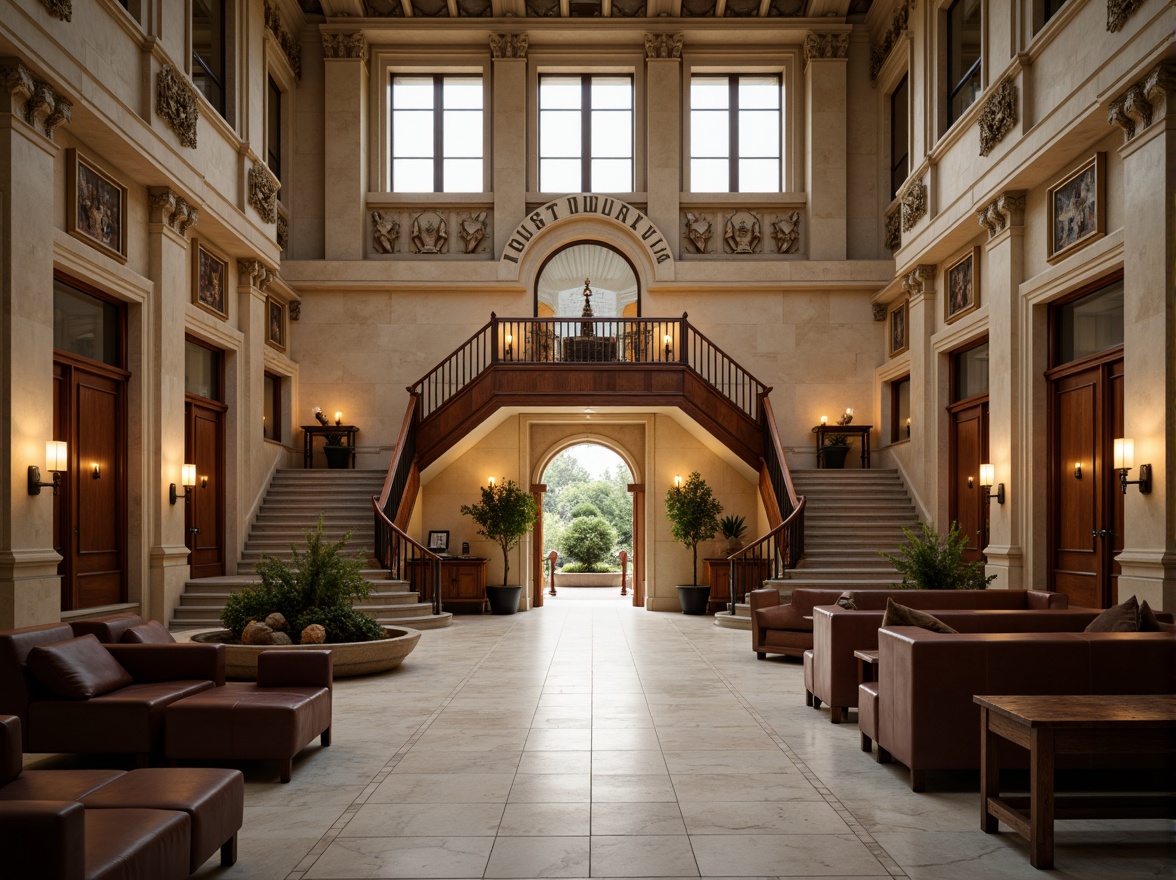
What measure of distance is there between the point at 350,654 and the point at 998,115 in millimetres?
9360

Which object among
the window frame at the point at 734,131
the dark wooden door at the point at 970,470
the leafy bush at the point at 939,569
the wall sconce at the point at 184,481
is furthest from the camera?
the window frame at the point at 734,131

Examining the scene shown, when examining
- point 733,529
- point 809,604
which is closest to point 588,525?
point 733,529

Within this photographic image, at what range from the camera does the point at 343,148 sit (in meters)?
18.1

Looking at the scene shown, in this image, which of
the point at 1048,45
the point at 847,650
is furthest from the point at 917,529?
the point at 847,650

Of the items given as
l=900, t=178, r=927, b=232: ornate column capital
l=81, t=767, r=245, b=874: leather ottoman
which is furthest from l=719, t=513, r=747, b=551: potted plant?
l=81, t=767, r=245, b=874: leather ottoman

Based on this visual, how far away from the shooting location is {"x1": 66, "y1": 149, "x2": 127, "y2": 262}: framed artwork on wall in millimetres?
9812

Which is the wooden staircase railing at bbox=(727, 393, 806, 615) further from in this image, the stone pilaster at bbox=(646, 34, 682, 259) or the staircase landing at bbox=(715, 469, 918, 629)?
the stone pilaster at bbox=(646, 34, 682, 259)

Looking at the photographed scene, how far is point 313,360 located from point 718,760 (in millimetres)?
13756

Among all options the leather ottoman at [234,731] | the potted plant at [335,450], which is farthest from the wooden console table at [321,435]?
the leather ottoman at [234,731]

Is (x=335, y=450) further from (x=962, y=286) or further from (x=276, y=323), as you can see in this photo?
(x=962, y=286)

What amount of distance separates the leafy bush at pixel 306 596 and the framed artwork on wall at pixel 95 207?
3998 mm

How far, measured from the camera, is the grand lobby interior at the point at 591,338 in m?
5.52

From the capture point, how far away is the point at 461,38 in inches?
728

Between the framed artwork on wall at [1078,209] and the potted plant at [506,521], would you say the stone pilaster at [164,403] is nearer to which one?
the potted plant at [506,521]
